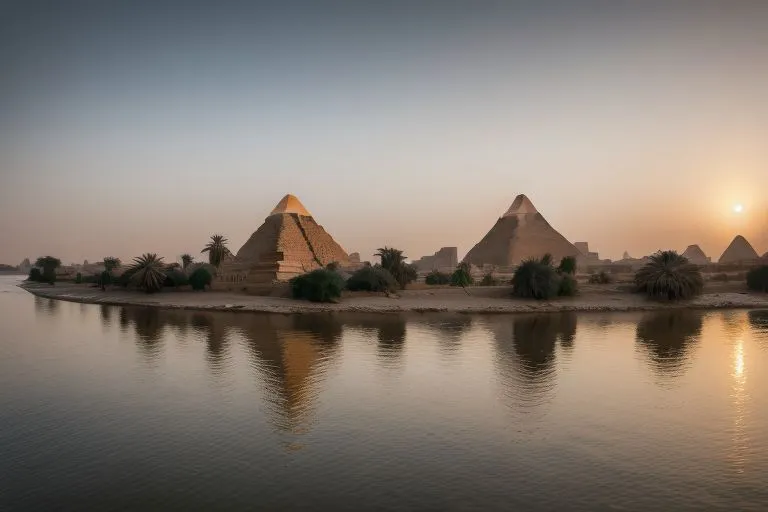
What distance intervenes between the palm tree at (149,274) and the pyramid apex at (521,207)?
386 ft

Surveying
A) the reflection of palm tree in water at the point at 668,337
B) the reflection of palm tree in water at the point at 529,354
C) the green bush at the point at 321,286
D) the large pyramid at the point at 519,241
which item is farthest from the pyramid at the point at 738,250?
the reflection of palm tree in water at the point at 529,354

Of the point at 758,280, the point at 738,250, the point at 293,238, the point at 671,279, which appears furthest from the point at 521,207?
the point at 671,279

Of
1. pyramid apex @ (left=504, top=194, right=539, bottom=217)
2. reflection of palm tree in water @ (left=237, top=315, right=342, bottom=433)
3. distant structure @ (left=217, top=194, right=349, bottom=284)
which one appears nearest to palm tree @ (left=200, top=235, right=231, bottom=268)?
distant structure @ (left=217, top=194, right=349, bottom=284)

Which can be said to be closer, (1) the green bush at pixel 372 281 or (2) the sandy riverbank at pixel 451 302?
(2) the sandy riverbank at pixel 451 302

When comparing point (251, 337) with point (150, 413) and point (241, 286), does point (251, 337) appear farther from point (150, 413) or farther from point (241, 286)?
point (241, 286)

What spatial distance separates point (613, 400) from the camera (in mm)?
12766

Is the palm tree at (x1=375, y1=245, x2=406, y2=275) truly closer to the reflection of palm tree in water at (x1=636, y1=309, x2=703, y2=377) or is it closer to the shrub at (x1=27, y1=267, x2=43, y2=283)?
the reflection of palm tree in water at (x1=636, y1=309, x2=703, y2=377)

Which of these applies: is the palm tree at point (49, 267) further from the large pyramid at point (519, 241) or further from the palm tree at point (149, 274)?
the large pyramid at point (519, 241)

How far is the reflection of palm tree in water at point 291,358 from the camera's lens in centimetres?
1192

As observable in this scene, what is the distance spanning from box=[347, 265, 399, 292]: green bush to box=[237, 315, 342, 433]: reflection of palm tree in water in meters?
13.1

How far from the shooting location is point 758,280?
164 ft

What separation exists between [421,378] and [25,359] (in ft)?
47.4

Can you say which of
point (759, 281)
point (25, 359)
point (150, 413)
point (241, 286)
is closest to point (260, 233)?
point (241, 286)

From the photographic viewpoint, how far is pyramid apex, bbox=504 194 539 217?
154 meters
